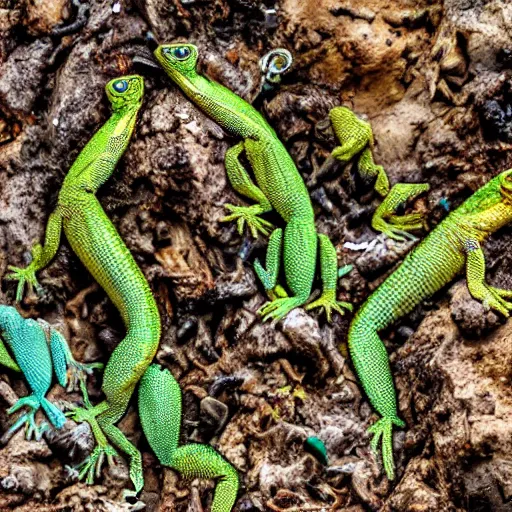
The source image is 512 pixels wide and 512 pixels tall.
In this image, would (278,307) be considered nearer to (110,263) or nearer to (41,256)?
(110,263)

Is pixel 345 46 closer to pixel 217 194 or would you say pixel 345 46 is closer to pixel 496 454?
pixel 217 194

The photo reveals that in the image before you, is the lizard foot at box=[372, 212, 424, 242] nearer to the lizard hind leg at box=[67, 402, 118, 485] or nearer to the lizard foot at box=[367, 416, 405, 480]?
the lizard foot at box=[367, 416, 405, 480]

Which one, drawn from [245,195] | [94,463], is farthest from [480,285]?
[94,463]

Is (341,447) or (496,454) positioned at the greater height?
(496,454)

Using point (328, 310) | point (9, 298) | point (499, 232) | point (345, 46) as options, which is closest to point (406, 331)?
point (328, 310)

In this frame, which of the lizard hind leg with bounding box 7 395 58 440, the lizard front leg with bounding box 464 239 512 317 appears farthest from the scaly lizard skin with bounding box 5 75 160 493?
the lizard front leg with bounding box 464 239 512 317
